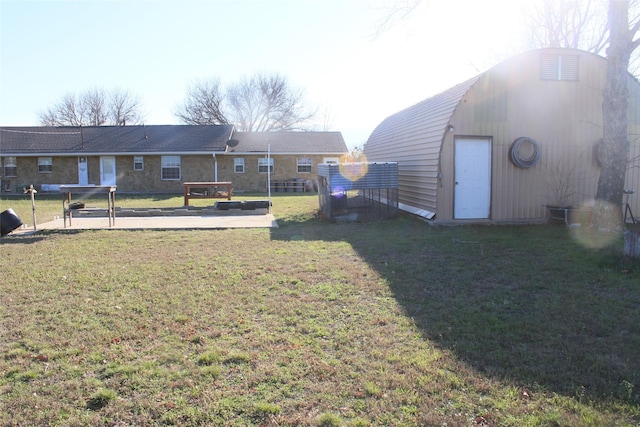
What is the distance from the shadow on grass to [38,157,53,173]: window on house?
22040 millimetres

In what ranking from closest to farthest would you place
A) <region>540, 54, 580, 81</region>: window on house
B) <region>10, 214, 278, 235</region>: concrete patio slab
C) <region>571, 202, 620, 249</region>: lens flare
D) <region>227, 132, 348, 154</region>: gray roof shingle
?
<region>571, 202, 620, 249</region>: lens flare
<region>10, 214, 278, 235</region>: concrete patio slab
<region>540, 54, 580, 81</region>: window on house
<region>227, 132, 348, 154</region>: gray roof shingle

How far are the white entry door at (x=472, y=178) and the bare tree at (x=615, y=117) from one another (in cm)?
245

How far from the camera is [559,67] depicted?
1088 centimetres

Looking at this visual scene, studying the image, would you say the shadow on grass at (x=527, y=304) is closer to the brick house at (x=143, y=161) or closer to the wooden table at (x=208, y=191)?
the wooden table at (x=208, y=191)

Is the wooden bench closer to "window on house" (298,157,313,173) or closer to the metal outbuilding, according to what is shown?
"window on house" (298,157,313,173)

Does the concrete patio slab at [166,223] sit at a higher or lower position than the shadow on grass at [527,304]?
higher

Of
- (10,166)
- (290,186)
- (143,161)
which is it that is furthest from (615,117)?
(10,166)

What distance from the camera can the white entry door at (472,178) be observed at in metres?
10.7

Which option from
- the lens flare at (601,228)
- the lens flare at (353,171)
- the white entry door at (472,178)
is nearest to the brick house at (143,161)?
the lens flare at (353,171)

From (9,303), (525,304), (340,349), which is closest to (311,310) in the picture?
(340,349)

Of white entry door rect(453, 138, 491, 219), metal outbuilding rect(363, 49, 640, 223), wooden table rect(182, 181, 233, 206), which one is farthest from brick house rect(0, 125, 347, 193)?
white entry door rect(453, 138, 491, 219)

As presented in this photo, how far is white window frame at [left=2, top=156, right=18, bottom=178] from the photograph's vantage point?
2420cm

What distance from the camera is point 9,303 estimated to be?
15.5ft

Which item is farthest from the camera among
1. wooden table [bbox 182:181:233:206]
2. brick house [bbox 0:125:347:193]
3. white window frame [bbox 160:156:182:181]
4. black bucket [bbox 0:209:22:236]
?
white window frame [bbox 160:156:182:181]
